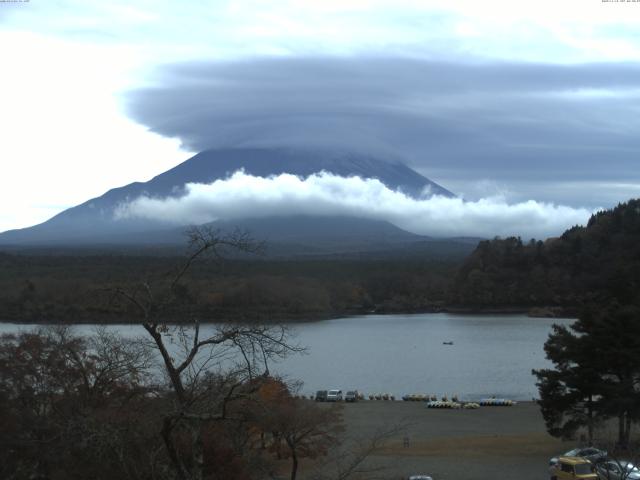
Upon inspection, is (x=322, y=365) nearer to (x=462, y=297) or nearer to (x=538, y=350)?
(x=538, y=350)

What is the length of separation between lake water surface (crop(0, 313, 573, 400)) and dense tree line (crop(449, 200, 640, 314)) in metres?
17.3

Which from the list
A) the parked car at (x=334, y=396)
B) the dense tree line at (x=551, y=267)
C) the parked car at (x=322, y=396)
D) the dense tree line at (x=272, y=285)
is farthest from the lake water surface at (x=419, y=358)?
the dense tree line at (x=551, y=267)

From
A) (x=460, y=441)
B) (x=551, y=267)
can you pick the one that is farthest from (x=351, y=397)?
(x=551, y=267)

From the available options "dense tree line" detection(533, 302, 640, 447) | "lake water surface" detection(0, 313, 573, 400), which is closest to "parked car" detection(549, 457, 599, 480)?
"dense tree line" detection(533, 302, 640, 447)

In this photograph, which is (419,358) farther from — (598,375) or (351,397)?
(598,375)

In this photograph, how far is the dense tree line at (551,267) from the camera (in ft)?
275

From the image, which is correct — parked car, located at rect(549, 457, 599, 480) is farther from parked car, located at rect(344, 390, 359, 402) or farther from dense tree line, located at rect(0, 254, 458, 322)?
dense tree line, located at rect(0, 254, 458, 322)

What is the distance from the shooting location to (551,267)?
87500mm

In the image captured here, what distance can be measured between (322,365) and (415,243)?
13816 centimetres

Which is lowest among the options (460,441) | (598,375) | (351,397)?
(351,397)

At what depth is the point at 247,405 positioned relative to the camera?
5.48m

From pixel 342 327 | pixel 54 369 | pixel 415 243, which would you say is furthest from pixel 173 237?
pixel 54 369

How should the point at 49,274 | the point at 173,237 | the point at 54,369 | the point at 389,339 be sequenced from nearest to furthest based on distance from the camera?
the point at 54,369 < the point at 389,339 < the point at 49,274 < the point at 173,237

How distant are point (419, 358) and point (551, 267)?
47760 millimetres
